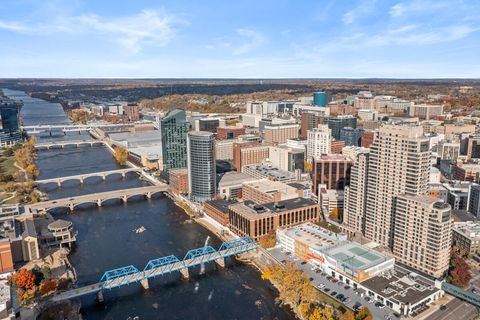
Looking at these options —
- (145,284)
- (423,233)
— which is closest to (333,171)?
(423,233)

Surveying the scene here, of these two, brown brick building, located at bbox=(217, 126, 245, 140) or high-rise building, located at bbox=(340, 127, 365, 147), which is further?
brown brick building, located at bbox=(217, 126, 245, 140)

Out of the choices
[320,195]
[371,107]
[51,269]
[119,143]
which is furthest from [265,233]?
[371,107]

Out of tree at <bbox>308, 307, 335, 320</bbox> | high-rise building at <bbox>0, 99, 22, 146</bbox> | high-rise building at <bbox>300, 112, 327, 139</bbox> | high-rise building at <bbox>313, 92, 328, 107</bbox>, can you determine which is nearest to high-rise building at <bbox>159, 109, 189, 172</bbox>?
high-rise building at <bbox>300, 112, 327, 139</bbox>

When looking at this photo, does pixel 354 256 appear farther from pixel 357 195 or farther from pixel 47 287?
pixel 47 287

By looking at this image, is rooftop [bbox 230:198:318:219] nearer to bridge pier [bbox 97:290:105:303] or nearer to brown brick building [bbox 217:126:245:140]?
bridge pier [bbox 97:290:105:303]

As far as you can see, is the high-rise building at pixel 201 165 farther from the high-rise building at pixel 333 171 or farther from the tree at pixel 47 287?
the tree at pixel 47 287

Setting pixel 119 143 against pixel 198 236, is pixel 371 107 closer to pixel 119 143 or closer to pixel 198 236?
pixel 119 143

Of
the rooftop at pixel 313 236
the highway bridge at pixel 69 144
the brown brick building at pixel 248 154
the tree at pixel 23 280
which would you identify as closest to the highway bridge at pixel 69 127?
the highway bridge at pixel 69 144
